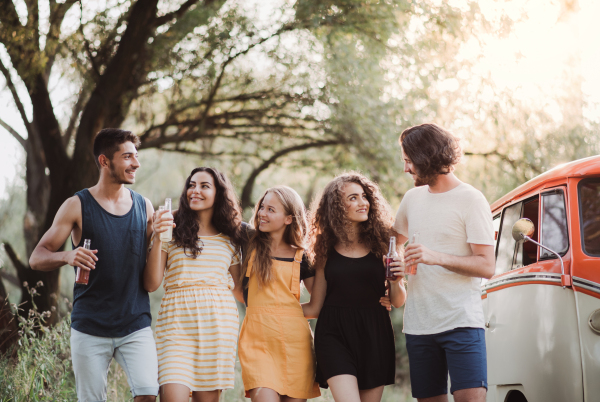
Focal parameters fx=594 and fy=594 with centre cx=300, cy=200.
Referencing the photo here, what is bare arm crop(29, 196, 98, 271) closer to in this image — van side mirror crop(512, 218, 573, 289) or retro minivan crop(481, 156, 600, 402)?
van side mirror crop(512, 218, 573, 289)

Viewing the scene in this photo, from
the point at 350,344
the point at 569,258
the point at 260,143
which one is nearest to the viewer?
the point at 569,258

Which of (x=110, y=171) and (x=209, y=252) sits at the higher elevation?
(x=110, y=171)

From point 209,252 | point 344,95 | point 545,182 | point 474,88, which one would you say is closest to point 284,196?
point 209,252

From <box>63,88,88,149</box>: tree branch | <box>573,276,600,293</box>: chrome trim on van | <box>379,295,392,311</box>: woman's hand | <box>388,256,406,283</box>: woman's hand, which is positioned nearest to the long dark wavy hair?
<box>379,295,392,311</box>: woman's hand

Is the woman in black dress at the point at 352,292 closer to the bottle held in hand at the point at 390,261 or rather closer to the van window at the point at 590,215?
the bottle held in hand at the point at 390,261

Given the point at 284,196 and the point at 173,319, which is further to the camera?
the point at 284,196

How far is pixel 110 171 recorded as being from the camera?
416cm

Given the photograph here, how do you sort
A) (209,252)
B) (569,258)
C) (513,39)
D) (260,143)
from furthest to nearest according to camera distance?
(260,143) → (513,39) → (209,252) → (569,258)

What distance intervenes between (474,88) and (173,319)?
8.19 m

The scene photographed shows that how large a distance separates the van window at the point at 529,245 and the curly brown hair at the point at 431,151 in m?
0.79

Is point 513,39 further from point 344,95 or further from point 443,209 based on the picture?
point 443,209

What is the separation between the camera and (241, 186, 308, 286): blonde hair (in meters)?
4.22

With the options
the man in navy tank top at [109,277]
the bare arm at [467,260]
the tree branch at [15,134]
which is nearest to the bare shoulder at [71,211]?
the man in navy tank top at [109,277]

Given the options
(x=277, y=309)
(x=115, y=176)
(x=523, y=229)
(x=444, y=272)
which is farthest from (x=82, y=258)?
(x=523, y=229)
